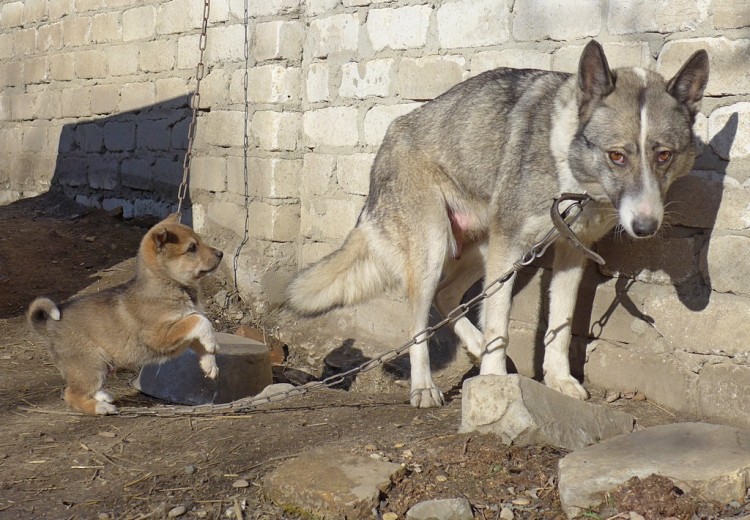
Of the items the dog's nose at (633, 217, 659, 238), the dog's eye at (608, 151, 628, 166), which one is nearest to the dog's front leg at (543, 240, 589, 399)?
the dog's eye at (608, 151, 628, 166)

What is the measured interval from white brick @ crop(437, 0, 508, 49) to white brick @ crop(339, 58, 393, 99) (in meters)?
0.54

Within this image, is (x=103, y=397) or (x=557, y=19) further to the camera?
(x=557, y=19)

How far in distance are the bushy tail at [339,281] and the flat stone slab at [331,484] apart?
5.45 ft

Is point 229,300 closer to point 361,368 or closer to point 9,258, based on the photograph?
point 9,258

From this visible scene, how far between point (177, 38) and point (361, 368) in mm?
4857

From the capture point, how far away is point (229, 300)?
722cm

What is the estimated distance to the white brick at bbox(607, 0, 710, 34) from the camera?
4.38 metres

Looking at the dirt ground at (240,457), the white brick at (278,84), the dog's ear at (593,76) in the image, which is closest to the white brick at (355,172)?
the white brick at (278,84)

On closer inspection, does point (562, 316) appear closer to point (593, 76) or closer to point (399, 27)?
point (593, 76)

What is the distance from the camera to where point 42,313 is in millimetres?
4801

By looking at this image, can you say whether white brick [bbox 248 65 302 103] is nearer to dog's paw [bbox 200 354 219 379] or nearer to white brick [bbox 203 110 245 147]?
white brick [bbox 203 110 245 147]

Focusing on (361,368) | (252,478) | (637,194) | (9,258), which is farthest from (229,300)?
(637,194)

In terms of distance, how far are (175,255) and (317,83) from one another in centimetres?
228

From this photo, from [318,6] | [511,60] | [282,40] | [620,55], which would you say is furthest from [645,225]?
[282,40]
